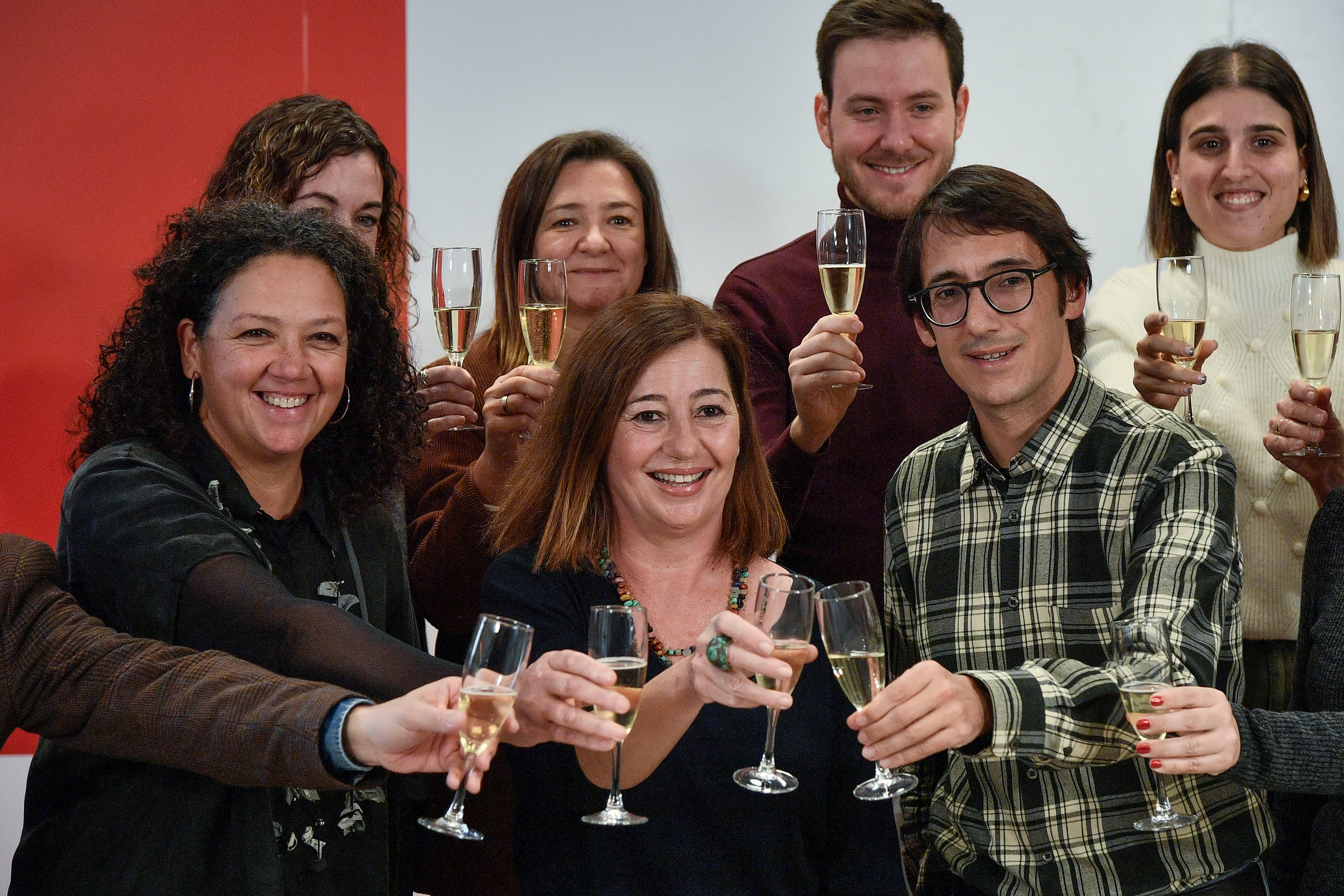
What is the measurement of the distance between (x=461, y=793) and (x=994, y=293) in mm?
1205

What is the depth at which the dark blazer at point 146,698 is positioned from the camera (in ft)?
5.75

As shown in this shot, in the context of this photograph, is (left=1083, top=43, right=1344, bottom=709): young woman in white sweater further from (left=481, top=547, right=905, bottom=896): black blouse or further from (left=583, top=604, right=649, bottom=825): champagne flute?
(left=583, top=604, right=649, bottom=825): champagne flute

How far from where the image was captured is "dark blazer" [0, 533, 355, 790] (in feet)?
5.75

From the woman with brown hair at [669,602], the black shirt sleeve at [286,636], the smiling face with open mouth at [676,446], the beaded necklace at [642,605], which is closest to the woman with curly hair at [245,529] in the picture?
the black shirt sleeve at [286,636]

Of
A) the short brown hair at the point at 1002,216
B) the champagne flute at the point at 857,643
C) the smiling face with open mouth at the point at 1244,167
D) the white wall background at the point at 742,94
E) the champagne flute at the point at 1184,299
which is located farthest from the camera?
the white wall background at the point at 742,94

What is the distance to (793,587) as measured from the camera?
1813 millimetres

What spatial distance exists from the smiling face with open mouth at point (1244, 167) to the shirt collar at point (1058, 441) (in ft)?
3.07

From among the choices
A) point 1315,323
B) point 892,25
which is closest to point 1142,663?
point 1315,323

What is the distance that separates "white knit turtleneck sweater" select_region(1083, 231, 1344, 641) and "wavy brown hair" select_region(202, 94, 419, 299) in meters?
1.59

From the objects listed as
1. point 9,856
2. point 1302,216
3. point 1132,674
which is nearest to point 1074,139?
point 1302,216

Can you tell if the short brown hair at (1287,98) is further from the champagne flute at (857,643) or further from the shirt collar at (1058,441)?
the champagne flute at (857,643)

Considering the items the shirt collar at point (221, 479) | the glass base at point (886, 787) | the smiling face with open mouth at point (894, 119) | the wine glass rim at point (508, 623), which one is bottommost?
the glass base at point (886, 787)

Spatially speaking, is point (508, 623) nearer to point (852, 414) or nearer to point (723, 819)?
point (723, 819)

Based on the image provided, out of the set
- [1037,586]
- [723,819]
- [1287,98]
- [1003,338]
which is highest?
[1287,98]
